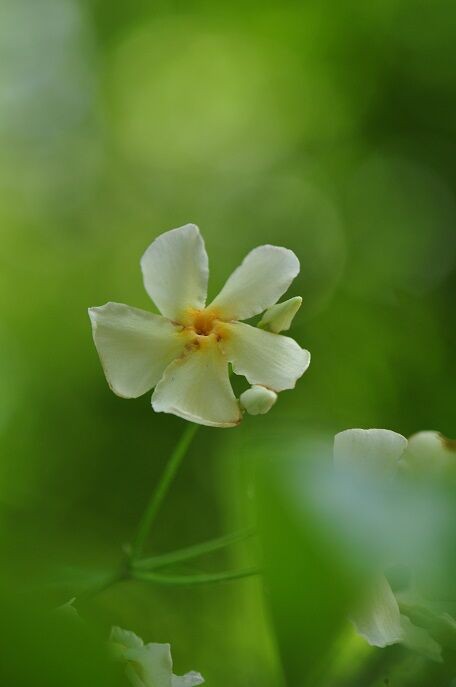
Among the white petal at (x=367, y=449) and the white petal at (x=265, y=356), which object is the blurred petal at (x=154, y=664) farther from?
the white petal at (x=265, y=356)

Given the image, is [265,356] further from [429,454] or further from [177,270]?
[429,454]

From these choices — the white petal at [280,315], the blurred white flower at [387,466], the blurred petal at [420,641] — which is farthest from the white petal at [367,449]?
the white petal at [280,315]

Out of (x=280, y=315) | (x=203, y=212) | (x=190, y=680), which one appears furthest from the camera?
(x=203, y=212)

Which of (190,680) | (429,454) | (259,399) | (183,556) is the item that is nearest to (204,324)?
(259,399)

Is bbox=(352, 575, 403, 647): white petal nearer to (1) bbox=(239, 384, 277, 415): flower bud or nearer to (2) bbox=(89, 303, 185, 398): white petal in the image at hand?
(1) bbox=(239, 384, 277, 415): flower bud

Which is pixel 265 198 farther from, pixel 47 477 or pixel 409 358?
pixel 47 477

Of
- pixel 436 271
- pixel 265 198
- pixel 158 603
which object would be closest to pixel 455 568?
pixel 158 603

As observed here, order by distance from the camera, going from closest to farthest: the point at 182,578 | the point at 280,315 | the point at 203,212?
the point at 182,578, the point at 280,315, the point at 203,212
